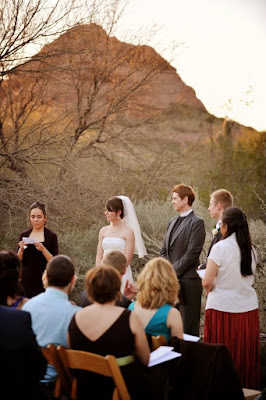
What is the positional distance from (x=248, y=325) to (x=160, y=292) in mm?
1362

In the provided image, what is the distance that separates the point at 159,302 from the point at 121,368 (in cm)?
66

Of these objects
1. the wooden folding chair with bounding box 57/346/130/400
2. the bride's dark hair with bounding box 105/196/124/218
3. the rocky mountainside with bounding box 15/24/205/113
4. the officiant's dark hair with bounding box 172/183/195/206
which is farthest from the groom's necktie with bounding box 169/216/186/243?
the rocky mountainside with bounding box 15/24/205/113

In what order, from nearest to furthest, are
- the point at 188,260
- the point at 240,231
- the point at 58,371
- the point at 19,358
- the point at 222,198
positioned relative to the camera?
the point at 19,358 → the point at 58,371 → the point at 240,231 → the point at 222,198 → the point at 188,260

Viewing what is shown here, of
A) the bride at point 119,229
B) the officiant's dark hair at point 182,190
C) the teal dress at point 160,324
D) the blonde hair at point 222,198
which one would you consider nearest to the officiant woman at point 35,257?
the bride at point 119,229

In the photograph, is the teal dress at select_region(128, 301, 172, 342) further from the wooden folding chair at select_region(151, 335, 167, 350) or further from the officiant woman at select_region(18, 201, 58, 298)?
the officiant woman at select_region(18, 201, 58, 298)

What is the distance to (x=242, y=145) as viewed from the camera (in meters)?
17.9

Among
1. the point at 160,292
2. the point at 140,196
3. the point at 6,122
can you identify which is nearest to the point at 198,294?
the point at 160,292

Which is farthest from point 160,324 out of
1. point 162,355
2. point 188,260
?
point 188,260

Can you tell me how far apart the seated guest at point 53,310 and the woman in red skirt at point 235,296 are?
1.43 metres

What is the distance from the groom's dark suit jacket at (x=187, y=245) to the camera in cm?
583

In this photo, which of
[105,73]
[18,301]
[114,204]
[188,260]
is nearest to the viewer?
[18,301]

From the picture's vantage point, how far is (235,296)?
16.0 feet

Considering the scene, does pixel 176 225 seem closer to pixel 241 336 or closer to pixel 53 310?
pixel 241 336

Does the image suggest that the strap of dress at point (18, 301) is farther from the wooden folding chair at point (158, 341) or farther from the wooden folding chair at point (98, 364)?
the wooden folding chair at point (158, 341)
